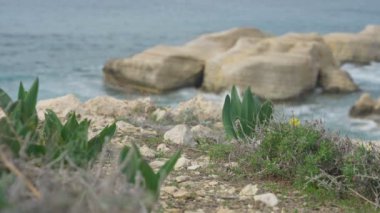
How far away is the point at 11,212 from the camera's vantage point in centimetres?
183

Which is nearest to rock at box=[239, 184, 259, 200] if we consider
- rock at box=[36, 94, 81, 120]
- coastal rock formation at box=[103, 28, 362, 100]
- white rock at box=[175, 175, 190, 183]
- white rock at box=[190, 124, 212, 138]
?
white rock at box=[175, 175, 190, 183]

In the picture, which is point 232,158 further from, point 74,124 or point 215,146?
point 74,124

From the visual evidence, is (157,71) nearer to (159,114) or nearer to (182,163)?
(159,114)

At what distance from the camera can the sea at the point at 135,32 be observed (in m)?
23.0

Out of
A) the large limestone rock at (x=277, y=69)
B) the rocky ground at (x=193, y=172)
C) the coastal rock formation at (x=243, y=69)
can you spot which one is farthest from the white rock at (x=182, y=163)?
the coastal rock formation at (x=243, y=69)

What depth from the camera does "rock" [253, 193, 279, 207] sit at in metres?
4.12

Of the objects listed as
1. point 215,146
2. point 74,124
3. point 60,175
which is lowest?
point 215,146

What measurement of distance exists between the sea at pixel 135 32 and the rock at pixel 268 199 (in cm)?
99

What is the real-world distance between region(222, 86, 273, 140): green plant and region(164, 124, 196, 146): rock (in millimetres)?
579

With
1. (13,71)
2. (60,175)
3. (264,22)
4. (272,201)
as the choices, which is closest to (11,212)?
(60,175)

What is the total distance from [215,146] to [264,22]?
147ft

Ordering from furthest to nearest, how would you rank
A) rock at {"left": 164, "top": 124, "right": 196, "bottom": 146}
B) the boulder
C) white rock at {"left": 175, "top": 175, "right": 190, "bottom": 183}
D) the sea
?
1. the sea
2. the boulder
3. rock at {"left": 164, "top": 124, "right": 196, "bottom": 146}
4. white rock at {"left": 175, "top": 175, "right": 190, "bottom": 183}

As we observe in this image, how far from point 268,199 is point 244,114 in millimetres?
1310

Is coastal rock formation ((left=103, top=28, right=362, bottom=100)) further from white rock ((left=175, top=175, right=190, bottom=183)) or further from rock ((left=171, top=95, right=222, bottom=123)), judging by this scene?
white rock ((left=175, top=175, right=190, bottom=183))
